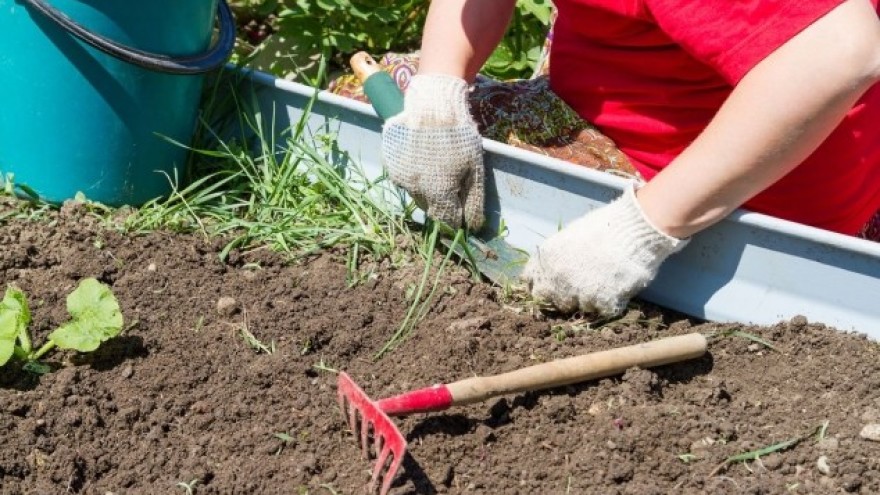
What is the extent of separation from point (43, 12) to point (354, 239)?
29.5 inches

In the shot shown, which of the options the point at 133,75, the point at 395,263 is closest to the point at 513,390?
the point at 395,263

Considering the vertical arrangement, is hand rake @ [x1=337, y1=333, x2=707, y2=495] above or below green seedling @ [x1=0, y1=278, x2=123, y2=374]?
above

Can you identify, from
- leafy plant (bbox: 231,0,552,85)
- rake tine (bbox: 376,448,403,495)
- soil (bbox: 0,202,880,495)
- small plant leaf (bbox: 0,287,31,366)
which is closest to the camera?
rake tine (bbox: 376,448,403,495)

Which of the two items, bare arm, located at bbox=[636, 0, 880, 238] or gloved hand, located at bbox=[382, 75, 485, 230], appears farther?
gloved hand, located at bbox=[382, 75, 485, 230]

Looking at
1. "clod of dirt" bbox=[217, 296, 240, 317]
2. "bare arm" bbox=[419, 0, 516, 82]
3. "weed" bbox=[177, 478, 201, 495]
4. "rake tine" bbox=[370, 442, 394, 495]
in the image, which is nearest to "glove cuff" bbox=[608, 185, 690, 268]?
"bare arm" bbox=[419, 0, 516, 82]

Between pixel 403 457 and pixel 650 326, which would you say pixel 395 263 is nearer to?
pixel 650 326

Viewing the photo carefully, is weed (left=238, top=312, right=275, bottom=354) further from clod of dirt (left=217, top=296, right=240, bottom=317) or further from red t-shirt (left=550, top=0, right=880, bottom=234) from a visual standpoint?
red t-shirt (left=550, top=0, right=880, bottom=234)

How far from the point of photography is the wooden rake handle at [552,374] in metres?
1.86

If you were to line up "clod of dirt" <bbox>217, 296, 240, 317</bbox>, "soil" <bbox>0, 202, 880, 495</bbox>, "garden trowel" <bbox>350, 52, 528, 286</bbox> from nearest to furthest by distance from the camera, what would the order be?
"soil" <bbox>0, 202, 880, 495</bbox> → "clod of dirt" <bbox>217, 296, 240, 317</bbox> → "garden trowel" <bbox>350, 52, 528, 286</bbox>

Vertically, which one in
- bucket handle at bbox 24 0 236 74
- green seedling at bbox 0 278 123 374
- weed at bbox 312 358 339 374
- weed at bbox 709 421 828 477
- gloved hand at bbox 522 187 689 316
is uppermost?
bucket handle at bbox 24 0 236 74

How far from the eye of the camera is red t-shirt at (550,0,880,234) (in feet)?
6.33

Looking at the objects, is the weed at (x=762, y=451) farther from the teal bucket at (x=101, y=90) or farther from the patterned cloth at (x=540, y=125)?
the teal bucket at (x=101, y=90)

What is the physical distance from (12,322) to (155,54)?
2.18 ft

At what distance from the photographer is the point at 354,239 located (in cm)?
244
